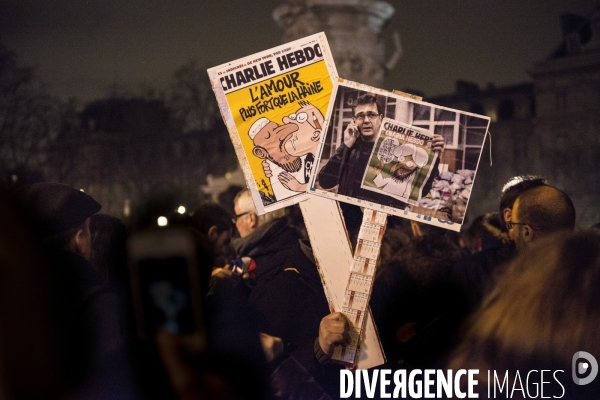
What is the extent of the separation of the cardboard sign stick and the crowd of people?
0.14 feet

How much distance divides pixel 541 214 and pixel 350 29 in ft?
3.62

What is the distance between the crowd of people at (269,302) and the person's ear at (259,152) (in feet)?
0.59

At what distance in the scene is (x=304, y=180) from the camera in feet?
10.7

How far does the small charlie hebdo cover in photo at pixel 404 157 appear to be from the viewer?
3189mm

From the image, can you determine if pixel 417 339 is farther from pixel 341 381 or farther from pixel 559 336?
pixel 559 336

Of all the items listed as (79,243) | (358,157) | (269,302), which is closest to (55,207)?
(79,243)

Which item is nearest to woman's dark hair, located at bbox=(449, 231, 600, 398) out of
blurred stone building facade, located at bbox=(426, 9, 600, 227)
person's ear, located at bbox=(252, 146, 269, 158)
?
blurred stone building facade, located at bbox=(426, 9, 600, 227)

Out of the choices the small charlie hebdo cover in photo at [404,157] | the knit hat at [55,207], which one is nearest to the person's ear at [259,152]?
the small charlie hebdo cover in photo at [404,157]

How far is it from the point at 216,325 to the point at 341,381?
22.6 inches

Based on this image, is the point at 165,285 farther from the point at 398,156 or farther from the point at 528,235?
the point at 528,235

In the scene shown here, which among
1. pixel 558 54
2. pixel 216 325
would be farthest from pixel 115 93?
pixel 558 54

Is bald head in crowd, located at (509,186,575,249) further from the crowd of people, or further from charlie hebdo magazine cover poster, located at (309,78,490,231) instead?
charlie hebdo magazine cover poster, located at (309,78,490,231)

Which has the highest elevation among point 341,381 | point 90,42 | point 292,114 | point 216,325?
point 90,42

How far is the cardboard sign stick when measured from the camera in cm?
325
